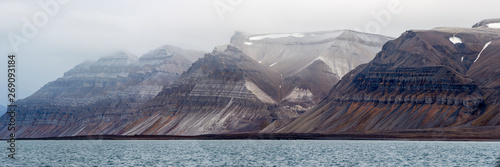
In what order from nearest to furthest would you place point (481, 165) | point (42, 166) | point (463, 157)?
point (481, 165) < point (42, 166) < point (463, 157)

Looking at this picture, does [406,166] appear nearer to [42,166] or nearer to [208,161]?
[208,161]

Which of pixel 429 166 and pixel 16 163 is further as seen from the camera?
pixel 16 163

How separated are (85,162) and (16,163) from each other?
11818mm

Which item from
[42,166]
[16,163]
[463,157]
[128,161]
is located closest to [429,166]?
[463,157]

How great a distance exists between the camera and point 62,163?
131 meters

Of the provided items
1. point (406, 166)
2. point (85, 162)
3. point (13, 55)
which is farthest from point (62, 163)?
point (406, 166)

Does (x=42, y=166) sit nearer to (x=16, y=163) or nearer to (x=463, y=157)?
(x=16, y=163)

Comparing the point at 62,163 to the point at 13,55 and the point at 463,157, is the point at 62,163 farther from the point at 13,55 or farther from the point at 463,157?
the point at 463,157

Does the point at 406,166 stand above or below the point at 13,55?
below

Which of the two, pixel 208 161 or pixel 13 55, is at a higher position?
pixel 13 55

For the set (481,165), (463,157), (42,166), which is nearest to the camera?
(481,165)

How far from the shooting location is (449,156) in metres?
136

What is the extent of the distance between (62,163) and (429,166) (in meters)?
62.8

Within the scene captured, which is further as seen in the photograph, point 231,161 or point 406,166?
point 231,161
